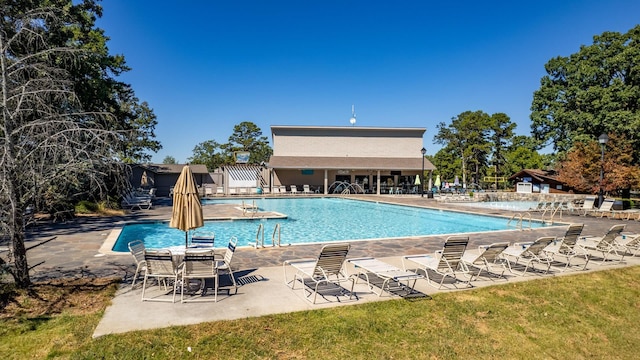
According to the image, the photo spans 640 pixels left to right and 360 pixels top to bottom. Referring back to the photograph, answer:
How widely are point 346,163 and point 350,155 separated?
2699 millimetres

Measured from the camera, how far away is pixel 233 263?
8.23m

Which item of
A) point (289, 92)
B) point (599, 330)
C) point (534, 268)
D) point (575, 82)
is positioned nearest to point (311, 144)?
point (289, 92)

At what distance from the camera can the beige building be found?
3634 cm

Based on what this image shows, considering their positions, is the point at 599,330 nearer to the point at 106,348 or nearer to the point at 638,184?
the point at 106,348

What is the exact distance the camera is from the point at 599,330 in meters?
5.43

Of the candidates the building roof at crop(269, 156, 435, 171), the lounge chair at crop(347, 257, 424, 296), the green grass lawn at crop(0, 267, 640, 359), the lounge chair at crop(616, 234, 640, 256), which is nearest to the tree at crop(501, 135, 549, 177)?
the building roof at crop(269, 156, 435, 171)

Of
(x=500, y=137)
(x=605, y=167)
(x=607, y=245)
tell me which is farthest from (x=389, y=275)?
(x=500, y=137)

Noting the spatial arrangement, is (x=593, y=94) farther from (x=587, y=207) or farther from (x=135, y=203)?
(x=135, y=203)

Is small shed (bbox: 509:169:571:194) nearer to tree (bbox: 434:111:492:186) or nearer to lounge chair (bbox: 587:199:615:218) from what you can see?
tree (bbox: 434:111:492:186)

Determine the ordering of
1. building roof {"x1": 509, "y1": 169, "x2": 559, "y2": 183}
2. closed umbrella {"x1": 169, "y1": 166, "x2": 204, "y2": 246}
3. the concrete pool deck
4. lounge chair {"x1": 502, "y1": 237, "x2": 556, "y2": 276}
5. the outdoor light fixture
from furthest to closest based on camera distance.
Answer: the outdoor light fixture
building roof {"x1": 509, "y1": 169, "x2": 559, "y2": 183}
lounge chair {"x1": 502, "y1": 237, "x2": 556, "y2": 276}
closed umbrella {"x1": 169, "y1": 166, "x2": 204, "y2": 246}
the concrete pool deck

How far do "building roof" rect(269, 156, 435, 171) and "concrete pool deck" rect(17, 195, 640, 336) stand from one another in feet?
→ 69.8

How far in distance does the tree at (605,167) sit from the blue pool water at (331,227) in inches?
454

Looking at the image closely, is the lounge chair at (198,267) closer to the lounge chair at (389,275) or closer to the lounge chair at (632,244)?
the lounge chair at (389,275)

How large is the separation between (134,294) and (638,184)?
30264 mm
